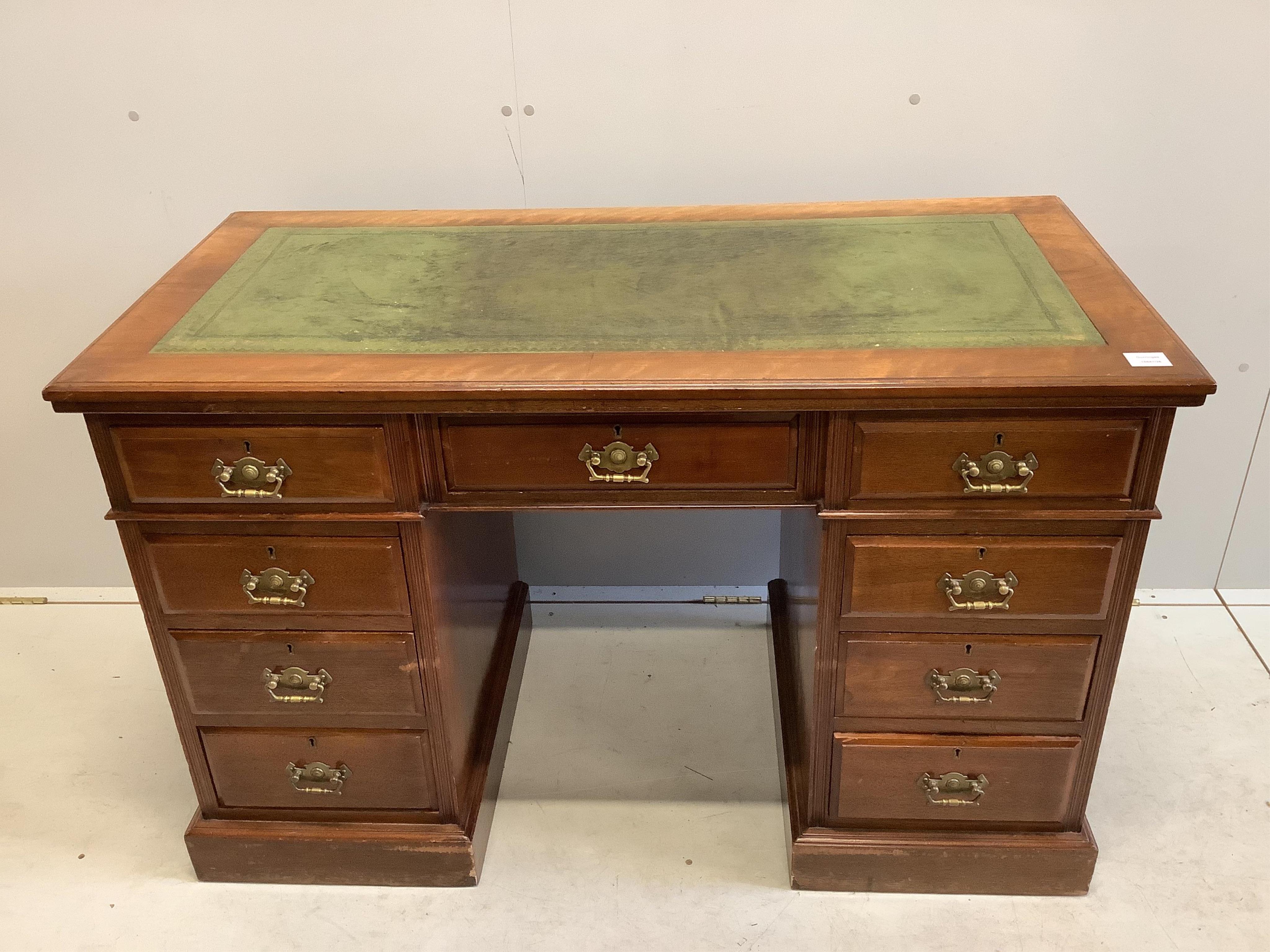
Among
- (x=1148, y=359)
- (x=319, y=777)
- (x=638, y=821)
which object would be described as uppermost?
(x=1148, y=359)

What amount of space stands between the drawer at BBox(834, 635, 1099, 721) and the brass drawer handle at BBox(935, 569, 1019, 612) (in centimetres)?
6

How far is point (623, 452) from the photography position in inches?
57.8

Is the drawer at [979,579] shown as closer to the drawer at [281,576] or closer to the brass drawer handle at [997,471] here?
the brass drawer handle at [997,471]

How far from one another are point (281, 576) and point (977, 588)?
0.98 metres

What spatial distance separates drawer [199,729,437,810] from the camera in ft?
5.69

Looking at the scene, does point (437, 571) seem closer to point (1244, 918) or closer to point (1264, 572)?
point (1244, 918)

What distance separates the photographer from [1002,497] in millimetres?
1475

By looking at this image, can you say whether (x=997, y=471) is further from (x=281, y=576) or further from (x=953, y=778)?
(x=281, y=576)

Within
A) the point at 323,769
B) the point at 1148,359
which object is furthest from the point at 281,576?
the point at 1148,359

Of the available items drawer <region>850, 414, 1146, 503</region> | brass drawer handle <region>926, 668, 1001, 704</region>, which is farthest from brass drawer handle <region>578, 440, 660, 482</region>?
brass drawer handle <region>926, 668, 1001, 704</region>

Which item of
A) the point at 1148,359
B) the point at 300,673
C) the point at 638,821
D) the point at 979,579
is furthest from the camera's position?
the point at 638,821

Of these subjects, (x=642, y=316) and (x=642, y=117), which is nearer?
(x=642, y=316)

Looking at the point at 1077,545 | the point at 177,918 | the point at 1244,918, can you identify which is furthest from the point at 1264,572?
the point at 177,918

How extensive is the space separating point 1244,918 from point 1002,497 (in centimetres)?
86
